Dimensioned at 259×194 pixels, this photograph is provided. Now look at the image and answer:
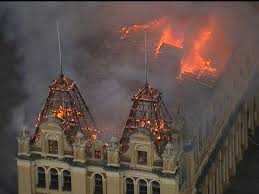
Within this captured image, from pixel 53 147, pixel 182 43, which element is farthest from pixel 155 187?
A: pixel 182 43

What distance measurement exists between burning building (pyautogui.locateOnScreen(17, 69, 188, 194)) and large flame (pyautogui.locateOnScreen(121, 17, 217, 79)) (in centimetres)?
855

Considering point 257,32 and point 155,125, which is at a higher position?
point 257,32

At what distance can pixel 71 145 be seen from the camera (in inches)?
2227

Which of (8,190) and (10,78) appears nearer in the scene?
(8,190)

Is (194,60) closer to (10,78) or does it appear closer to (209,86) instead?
(209,86)

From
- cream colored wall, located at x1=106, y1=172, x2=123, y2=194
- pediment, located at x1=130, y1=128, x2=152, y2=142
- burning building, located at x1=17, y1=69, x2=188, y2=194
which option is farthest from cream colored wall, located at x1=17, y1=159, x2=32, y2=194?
pediment, located at x1=130, y1=128, x2=152, y2=142

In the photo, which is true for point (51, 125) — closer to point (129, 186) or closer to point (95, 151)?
point (95, 151)

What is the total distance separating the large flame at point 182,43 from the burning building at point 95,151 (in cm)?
855

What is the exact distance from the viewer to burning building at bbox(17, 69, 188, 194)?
55.4 metres

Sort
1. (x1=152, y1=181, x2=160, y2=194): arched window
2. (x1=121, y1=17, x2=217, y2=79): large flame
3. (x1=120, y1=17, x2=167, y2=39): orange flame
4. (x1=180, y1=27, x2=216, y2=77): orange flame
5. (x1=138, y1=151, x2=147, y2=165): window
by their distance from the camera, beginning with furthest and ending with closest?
(x1=120, y1=17, x2=167, y2=39): orange flame
(x1=121, y1=17, x2=217, y2=79): large flame
(x1=180, y1=27, x2=216, y2=77): orange flame
(x1=152, y1=181, x2=160, y2=194): arched window
(x1=138, y1=151, x2=147, y2=165): window

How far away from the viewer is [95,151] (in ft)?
185

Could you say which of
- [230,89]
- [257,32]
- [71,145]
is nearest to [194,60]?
[230,89]

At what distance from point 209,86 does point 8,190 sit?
12002mm

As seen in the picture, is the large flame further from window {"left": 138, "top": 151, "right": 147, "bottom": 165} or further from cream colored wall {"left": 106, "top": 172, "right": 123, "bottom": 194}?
cream colored wall {"left": 106, "top": 172, "right": 123, "bottom": 194}
